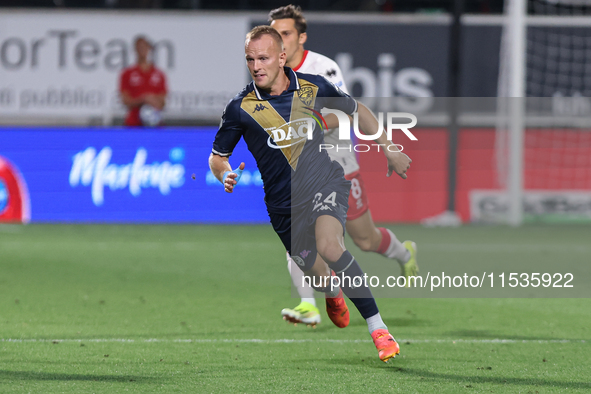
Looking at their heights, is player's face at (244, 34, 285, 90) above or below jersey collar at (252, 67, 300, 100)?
above

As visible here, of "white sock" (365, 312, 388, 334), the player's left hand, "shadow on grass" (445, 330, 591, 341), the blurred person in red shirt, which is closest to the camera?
"white sock" (365, 312, 388, 334)

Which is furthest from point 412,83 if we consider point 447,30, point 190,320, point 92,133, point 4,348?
point 4,348

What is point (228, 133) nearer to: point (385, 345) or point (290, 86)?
point (290, 86)

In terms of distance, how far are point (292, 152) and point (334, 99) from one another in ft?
1.22

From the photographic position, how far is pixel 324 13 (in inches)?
638

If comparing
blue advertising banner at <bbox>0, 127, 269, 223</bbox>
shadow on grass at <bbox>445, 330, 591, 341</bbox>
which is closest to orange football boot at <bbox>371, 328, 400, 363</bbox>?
shadow on grass at <bbox>445, 330, 591, 341</bbox>

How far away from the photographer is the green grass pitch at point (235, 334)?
3963 mm

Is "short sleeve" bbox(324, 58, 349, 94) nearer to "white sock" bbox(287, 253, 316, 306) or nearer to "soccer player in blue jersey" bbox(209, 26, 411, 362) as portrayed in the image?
"soccer player in blue jersey" bbox(209, 26, 411, 362)

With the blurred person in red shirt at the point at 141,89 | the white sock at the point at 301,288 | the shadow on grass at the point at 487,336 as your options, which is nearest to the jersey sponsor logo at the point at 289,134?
the white sock at the point at 301,288

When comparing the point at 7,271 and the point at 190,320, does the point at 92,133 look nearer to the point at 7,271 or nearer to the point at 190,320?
the point at 7,271

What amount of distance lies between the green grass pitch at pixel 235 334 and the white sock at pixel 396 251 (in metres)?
0.37

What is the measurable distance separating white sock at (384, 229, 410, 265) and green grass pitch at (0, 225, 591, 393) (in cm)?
37

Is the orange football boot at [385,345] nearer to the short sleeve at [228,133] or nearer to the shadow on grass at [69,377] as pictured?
the shadow on grass at [69,377]

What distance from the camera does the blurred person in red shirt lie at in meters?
→ 13.0
